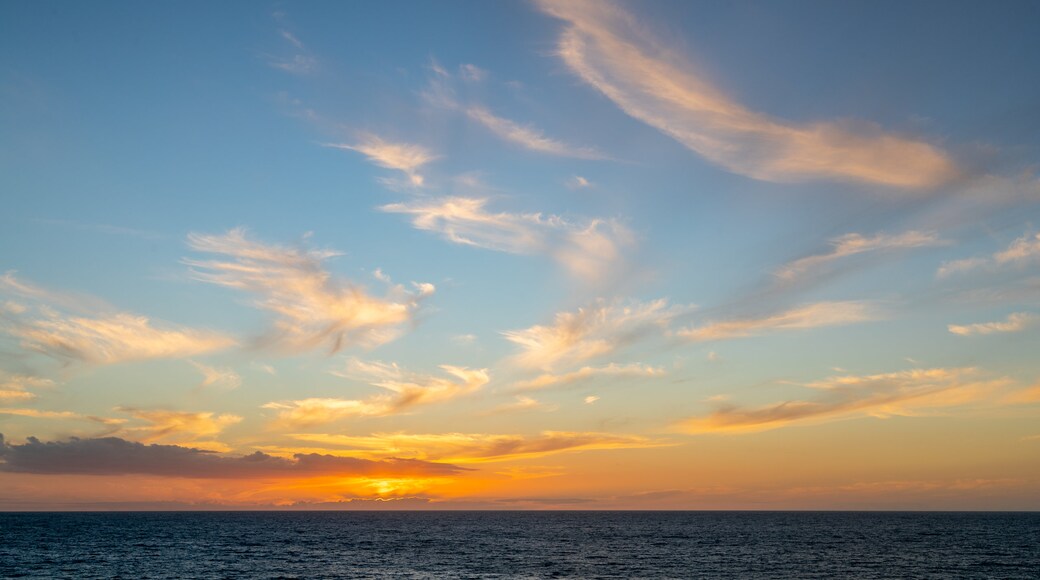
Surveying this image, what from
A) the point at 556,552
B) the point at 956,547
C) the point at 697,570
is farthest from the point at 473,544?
the point at 956,547

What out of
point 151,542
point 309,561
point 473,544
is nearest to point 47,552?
point 151,542

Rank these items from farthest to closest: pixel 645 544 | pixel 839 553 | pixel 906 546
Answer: pixel 645 544 < pixel 906 546 < pixel 839 553

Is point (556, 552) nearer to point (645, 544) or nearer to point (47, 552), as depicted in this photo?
point (645, 544)

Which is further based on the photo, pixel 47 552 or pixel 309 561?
pixel 47 552

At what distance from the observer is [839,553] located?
109m

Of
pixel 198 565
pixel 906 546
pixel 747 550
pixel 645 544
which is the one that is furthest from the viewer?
pixel 645 544

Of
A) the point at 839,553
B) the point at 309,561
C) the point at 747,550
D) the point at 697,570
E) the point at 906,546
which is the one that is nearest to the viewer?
the point at 697,570

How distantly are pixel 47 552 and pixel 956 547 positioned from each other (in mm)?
151277

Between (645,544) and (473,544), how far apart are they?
32.9 meters

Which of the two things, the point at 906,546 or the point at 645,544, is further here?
the point at 645,544

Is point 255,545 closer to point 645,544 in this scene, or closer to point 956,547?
point 645,544

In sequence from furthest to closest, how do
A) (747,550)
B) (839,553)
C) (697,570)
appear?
1. (747,550)
2. (839,553)
3. (697,570)

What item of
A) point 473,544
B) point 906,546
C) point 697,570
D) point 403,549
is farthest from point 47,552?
point 906,546

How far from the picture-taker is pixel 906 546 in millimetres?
123938
